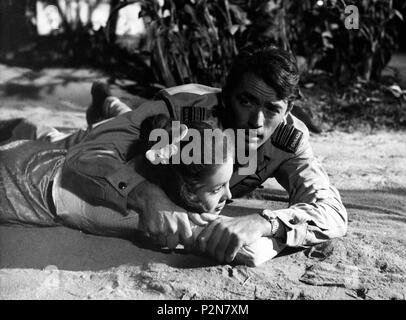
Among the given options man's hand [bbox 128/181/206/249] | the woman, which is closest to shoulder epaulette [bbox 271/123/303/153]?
the woman

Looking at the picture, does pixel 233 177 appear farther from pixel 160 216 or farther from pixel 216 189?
pixel 160 216

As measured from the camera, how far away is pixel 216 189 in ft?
7.25

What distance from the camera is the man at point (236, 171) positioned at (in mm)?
2186

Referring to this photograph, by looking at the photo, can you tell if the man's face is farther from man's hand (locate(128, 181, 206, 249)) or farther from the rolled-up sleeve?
man's hand (locate(128, 181, 206, 249))

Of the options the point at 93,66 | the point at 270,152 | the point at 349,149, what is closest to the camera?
the point at 270,152

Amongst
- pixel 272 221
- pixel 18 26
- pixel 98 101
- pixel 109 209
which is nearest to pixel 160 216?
pixel 109 209

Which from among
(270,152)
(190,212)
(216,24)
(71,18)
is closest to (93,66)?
(71,18)

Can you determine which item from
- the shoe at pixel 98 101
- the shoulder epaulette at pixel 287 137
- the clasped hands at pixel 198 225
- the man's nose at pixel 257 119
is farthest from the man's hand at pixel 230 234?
the shoe at pixel 98 101

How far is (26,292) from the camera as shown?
1983mm

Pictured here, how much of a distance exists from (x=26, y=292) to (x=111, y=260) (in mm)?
360

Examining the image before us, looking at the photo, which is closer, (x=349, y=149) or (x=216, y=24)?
(x=349, y=149)

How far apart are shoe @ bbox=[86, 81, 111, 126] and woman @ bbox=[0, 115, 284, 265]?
1162 mm

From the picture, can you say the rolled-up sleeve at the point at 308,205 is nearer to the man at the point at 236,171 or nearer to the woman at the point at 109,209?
the man at the point at 236,171

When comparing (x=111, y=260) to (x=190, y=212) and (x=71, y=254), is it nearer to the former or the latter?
(x=71, y=254)
